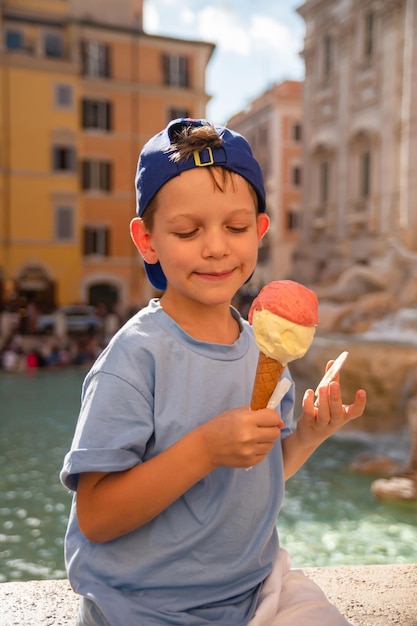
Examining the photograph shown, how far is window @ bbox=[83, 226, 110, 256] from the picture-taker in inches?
1133

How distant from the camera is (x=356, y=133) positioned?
825 inches

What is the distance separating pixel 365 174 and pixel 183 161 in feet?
67.0

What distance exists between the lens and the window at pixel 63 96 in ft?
90.1

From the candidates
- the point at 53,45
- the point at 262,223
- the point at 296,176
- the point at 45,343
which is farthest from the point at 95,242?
the point at 262,223

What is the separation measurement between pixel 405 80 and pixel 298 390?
10319 millimetres

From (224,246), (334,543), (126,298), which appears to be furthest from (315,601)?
(126,298)

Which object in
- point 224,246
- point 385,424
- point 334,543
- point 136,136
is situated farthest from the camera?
point 136,136

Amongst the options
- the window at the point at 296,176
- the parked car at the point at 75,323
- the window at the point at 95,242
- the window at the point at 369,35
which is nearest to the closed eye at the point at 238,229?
the parked car at the point at 75,323

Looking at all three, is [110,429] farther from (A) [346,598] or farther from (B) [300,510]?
(B) [300,510]

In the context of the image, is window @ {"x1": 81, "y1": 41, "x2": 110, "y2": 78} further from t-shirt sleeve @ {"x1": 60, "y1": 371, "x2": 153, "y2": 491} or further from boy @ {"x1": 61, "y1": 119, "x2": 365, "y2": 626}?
t-shirt sleeve @ {"x1": 60, "y1": 371, "x2": 153, "y2": 491}

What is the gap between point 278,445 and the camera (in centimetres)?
178

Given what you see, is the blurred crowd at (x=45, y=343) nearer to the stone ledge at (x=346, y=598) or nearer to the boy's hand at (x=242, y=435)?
the stone ledge at (x=346, y=598)

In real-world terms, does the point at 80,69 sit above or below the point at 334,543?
above

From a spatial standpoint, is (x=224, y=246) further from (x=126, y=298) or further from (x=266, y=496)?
(x=126, y=298)
